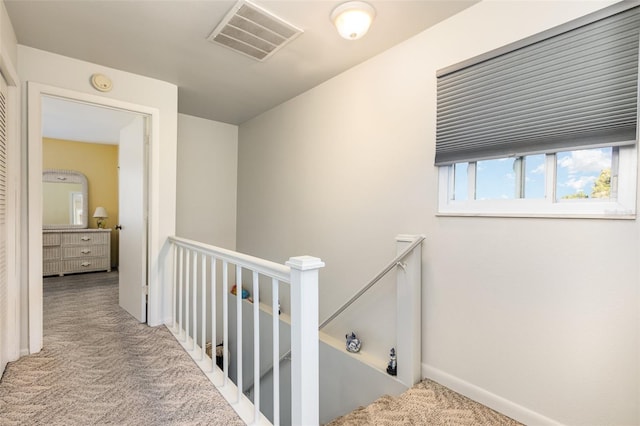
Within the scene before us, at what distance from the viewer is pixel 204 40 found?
2129 millimetres

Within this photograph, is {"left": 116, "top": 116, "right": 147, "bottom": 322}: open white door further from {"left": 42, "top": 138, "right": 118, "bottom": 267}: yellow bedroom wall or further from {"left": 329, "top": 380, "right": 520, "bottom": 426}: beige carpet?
{"left": 42, "top": 138, "right": 118, "bottom": 267}: yellow bedroom wall

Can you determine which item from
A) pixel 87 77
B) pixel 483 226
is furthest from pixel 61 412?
pixel 483 226

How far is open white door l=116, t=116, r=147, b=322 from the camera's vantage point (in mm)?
2812

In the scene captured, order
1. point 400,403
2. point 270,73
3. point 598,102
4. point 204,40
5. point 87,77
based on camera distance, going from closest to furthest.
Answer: point 598,102
point 400,403
point 204,40
point 87,77
point 270,73

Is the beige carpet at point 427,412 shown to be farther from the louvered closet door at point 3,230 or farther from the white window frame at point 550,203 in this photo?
the louvered closet door at point 3,230

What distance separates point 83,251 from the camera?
Result: 194 inches

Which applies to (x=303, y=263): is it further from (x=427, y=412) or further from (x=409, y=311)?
(x=427, y=412)

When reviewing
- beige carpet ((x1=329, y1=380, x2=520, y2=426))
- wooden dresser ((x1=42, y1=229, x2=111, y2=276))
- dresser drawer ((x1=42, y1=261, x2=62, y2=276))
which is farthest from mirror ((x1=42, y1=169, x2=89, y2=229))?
beige carpet ((x1=329, y1=380, x2=520, y2=426))

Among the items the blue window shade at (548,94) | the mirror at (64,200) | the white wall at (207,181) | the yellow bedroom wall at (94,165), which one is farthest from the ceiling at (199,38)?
the mirror at (64,200)

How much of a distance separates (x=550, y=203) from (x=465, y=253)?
0.50 metres

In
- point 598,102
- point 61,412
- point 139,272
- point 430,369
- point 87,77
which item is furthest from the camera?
point 139,272

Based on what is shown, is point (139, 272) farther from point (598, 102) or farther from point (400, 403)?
point (598, 102)

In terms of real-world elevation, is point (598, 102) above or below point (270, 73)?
below

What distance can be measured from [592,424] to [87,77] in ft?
12.7
